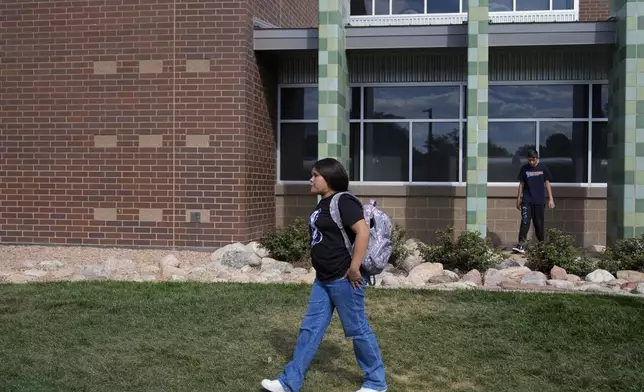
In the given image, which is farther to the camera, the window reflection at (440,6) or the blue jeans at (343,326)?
the window reflection at (440,6)

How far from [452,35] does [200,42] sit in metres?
4.45

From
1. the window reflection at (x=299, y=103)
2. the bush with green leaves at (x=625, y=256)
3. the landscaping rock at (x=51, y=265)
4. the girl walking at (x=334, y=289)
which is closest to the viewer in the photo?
the girl walking at (x=334, y=289)

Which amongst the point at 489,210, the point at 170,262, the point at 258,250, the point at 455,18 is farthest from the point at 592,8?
the point at 170,262

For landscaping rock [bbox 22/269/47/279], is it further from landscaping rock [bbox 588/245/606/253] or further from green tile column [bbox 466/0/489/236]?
landscaping rock [bbox 588/245/606/253]

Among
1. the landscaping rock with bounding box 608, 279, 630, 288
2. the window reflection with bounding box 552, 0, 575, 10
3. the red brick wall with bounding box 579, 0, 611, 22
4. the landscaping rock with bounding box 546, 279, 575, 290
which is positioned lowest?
the landscaping rock with bounding box 608, 279, 630, 288

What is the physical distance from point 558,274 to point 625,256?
1.33 m

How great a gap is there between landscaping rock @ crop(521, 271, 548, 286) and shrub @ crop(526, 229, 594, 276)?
2.30 feet

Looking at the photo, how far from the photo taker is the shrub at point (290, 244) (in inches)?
440

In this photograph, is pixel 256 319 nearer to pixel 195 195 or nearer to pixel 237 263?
pixel 237 263

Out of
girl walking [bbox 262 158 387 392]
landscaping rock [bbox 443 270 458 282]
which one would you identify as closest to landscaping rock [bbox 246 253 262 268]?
landscaping rock [bbox 443 270 458 282]

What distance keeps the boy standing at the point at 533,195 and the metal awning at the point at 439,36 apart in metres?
2.06

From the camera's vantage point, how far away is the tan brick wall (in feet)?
44.9

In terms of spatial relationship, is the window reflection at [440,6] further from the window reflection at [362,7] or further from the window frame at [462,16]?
the window reflection at [362,7]

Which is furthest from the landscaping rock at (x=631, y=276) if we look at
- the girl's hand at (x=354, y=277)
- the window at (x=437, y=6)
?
the window at (x=437, y=6)
